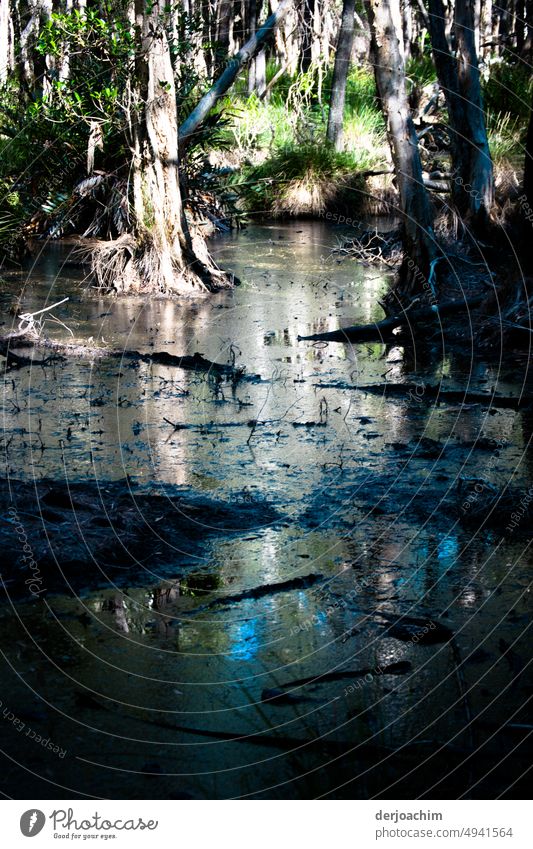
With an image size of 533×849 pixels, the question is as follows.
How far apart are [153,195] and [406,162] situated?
339 cm

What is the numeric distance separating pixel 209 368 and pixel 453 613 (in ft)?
16.9

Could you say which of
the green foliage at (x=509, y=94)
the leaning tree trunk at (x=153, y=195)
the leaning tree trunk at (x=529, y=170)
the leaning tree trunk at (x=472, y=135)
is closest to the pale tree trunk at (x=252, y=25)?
the green foliage at (x=509, y=94)


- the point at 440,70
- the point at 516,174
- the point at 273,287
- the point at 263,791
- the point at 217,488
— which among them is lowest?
the point at 263,791

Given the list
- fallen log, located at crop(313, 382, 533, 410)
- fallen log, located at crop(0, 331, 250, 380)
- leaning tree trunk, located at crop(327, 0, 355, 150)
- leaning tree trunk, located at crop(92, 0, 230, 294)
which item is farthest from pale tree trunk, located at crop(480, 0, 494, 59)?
fallen log, located at crop(313, 382, 533, 410)

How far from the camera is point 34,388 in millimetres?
8547

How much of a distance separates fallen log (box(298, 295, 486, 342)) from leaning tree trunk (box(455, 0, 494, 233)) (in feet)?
13.4

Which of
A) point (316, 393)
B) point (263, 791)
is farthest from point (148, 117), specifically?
point (263, 791)

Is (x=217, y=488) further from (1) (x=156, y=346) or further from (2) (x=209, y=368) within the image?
(1) (x=156, y=346)

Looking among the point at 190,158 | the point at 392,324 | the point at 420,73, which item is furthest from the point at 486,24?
the point at 392,324

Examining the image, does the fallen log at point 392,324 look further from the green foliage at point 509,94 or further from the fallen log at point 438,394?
the green foliage at point 509,94

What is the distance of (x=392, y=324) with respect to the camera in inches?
425

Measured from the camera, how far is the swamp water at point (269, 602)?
136 inches

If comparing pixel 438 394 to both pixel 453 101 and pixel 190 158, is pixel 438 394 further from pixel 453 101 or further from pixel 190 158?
pixel 453 101

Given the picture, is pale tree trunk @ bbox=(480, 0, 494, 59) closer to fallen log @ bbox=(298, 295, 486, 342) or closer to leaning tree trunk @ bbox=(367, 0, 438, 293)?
leaning tree trunk @ bbox=(367, 0, 438, 293)
